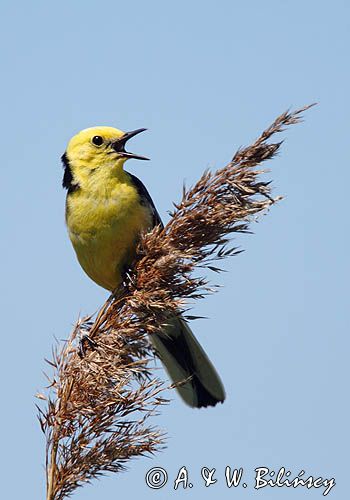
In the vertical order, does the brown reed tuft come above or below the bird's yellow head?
below

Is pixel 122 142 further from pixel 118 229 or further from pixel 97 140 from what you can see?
pixel 118 229

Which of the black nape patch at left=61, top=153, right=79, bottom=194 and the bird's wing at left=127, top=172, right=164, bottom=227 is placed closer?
the bird's wing at left=127, top=172, right=164, bottom=227

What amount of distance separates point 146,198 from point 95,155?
0.54 m

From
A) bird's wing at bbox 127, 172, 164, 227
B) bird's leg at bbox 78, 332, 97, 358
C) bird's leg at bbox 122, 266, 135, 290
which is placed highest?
bird's wing at bbox 127, 172, 164, 227

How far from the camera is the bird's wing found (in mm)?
5148

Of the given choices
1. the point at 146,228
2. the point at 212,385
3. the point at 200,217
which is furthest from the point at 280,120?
the point at 212,385

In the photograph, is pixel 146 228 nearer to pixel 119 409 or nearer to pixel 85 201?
pixel 85 201

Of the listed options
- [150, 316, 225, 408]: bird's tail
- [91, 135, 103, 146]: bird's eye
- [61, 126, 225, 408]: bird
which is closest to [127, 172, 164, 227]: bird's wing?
[61, 126, 225, 408]: bird

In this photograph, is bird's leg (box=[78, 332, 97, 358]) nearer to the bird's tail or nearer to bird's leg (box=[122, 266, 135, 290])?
bird's leg (box=[122, 266, 135, 290])

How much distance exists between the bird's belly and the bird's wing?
0.13m

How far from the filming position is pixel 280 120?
2941mm

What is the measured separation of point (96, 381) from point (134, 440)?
0.28 metres

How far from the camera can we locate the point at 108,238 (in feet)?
15.6

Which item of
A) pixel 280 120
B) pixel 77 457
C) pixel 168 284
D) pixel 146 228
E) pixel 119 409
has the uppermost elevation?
pixel 146 228
